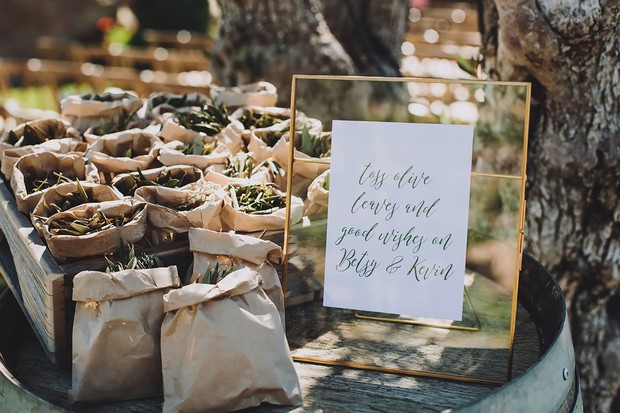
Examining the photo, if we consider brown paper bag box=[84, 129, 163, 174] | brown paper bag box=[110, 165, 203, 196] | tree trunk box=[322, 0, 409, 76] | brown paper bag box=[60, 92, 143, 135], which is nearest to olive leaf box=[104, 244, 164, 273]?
brown paper bag box=[110, 165, 203, 196]

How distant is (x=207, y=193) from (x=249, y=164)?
28cm

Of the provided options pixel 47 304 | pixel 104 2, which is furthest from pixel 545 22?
pixel 104 2

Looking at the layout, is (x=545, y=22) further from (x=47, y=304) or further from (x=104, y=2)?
(x=104, y=2)

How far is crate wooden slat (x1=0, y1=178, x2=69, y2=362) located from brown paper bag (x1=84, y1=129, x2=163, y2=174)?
0.28 meters

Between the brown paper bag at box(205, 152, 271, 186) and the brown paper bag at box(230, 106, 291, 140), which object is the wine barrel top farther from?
the brown paper bag at box(230, 106, 291, 140)

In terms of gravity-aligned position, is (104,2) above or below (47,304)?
above

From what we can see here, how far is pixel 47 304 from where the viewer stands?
1533mm

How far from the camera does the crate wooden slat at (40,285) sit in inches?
59.8

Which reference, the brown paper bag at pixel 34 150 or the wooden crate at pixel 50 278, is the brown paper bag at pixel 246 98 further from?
the wooden crate at pixel 50 278

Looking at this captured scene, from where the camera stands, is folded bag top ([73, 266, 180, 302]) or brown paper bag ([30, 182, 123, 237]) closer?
folded bag top ([73, 266, 180, 302])

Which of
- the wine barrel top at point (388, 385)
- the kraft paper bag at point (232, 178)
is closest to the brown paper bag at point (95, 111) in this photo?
the kraft paper bag at point (232, 178)

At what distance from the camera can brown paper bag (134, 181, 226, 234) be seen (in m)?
1.69

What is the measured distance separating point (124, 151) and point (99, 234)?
0.63 m

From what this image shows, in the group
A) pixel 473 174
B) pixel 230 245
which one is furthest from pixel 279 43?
pixel 230 245
